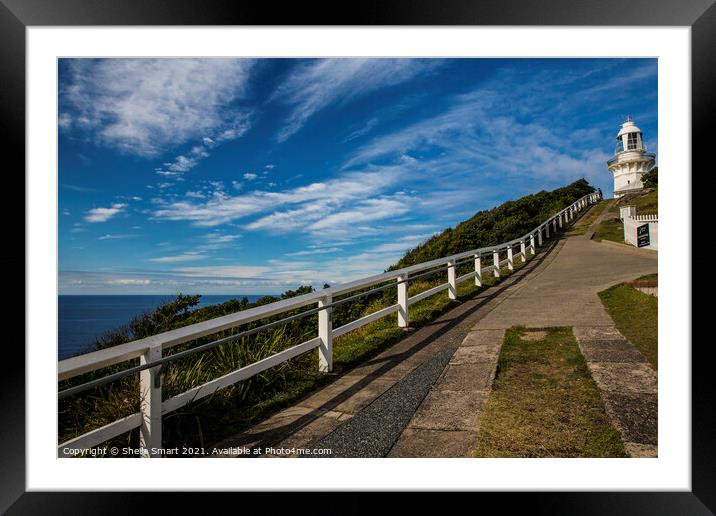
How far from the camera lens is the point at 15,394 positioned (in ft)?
6.13

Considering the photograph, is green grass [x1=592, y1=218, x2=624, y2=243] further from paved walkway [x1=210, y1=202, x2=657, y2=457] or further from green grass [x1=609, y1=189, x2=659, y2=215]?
paved walkway [x1=210, y1=202, x2=657, y2=457]

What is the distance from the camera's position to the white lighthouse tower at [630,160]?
30812 mm

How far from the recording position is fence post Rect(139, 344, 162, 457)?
1955 millimetres

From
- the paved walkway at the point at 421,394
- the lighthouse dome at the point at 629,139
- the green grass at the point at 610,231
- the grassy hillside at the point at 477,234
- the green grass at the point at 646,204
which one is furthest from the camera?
Answer: the lighthouse dome at the point at 629,139

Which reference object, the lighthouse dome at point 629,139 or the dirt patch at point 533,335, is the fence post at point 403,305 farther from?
the lighthouse dome at point 629,139

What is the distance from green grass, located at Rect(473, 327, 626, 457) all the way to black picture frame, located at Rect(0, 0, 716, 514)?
204 mm

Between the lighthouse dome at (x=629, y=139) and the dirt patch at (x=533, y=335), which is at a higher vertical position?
the lighthouse dome at (x=629, y=139)

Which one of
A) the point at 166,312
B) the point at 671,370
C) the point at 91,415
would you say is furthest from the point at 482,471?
the point at 166,312

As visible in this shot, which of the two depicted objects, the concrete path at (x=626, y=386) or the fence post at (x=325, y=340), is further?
the fence post at (x=325, y=340)

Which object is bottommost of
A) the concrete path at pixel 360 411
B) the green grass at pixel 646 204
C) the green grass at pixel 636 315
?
the concrete path at pixel 360 411

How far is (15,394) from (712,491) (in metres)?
3.34
